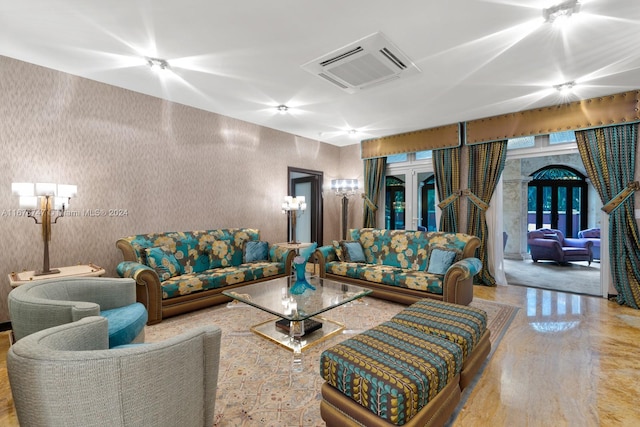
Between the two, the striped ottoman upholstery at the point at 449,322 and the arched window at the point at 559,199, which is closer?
the striped ottoman upholstery at the point at 449,322

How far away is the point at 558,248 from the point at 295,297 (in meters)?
6.48

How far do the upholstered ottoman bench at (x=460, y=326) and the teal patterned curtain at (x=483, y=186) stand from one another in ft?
9.36

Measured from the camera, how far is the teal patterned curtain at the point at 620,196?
3.73 meters

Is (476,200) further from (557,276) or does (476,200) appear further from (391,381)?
(391,381)

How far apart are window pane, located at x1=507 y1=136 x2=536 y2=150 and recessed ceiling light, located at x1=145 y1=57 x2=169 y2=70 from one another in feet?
16.9

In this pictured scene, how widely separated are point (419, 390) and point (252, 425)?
1.00 meters

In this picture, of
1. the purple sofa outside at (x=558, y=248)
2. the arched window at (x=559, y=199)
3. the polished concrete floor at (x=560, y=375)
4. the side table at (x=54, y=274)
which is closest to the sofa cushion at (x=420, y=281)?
the polished concrete floor at (x=560, y=375)

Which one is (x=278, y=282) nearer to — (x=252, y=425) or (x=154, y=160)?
(x=252, y=425)

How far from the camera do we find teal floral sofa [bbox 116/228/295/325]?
3.09m

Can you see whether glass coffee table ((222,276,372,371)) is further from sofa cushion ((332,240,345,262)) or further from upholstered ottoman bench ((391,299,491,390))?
sofa cushion ((332,240,345,262))

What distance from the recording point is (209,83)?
11.6 feet

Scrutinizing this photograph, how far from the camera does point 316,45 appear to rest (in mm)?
2715

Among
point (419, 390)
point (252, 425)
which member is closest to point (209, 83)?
point (252, 425)

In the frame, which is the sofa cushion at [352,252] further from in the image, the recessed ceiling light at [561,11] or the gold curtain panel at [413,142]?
the recessed ceiling light at [561,11]
